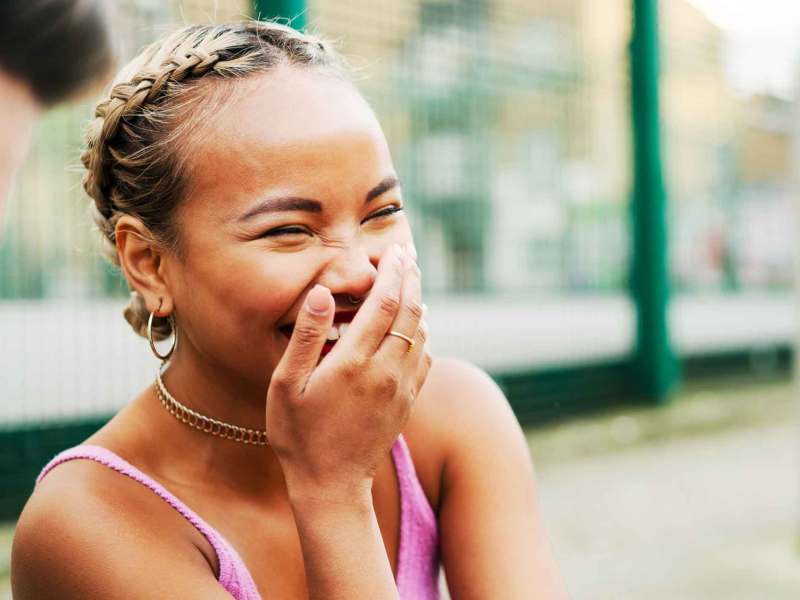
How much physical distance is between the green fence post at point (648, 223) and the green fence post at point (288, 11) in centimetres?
547

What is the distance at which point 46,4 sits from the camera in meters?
1.20

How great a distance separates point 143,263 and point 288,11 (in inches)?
35.4

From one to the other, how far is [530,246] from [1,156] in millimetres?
5729

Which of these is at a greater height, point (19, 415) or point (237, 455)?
point (237, 455)

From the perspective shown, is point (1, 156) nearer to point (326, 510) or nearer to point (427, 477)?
point (326, 510)

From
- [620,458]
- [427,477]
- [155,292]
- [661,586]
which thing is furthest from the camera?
[620,458]

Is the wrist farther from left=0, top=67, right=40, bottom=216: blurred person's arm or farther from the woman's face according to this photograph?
left=0, top=67, right=40, bottom=216: blurred person's arm

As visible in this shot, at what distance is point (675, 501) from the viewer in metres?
5.03

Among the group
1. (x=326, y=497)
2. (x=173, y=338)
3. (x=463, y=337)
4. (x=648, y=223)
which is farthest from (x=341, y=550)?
(x=648, y=223)

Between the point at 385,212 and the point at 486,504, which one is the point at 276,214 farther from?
the point at 486,504

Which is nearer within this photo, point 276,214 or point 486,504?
point 276,214

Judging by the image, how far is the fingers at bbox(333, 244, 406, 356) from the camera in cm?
128

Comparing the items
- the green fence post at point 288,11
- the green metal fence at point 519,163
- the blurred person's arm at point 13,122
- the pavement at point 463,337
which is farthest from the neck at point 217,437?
the green metal fence at point 519,163

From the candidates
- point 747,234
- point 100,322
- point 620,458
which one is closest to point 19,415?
point 100,322
